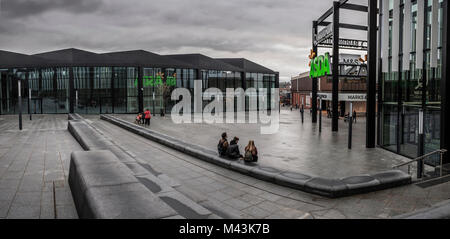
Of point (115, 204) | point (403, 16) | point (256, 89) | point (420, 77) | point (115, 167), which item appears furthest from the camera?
point (256, 89)

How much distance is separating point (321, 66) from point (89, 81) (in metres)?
34.7

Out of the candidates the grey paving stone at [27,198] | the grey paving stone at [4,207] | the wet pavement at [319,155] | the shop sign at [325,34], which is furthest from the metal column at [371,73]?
the grey paving stone at [4,207]

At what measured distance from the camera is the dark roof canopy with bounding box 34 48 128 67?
4391cm

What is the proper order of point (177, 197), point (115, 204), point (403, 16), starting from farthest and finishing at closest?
point (403, 16), point (177, 197), point (115, 204)

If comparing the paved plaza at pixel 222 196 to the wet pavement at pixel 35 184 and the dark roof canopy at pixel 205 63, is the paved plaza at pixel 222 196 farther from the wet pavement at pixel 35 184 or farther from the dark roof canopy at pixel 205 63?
the dark roof canopy at pixel 205 63

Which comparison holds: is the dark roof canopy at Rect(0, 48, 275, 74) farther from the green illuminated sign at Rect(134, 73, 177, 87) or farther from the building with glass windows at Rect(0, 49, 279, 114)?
the green illuminated sign at Rect(134, 73, 177, 87)

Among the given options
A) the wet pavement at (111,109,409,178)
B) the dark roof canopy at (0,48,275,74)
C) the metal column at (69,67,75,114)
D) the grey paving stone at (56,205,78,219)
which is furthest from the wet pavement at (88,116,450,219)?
the metal column at (69,67,75,114)

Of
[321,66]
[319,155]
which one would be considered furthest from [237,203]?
[321,66]

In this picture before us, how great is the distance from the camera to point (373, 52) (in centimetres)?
1692

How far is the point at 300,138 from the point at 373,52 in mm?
6870

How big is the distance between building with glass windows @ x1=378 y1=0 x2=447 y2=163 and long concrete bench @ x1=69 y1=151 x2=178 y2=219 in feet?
32.4

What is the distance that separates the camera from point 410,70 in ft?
48.0
